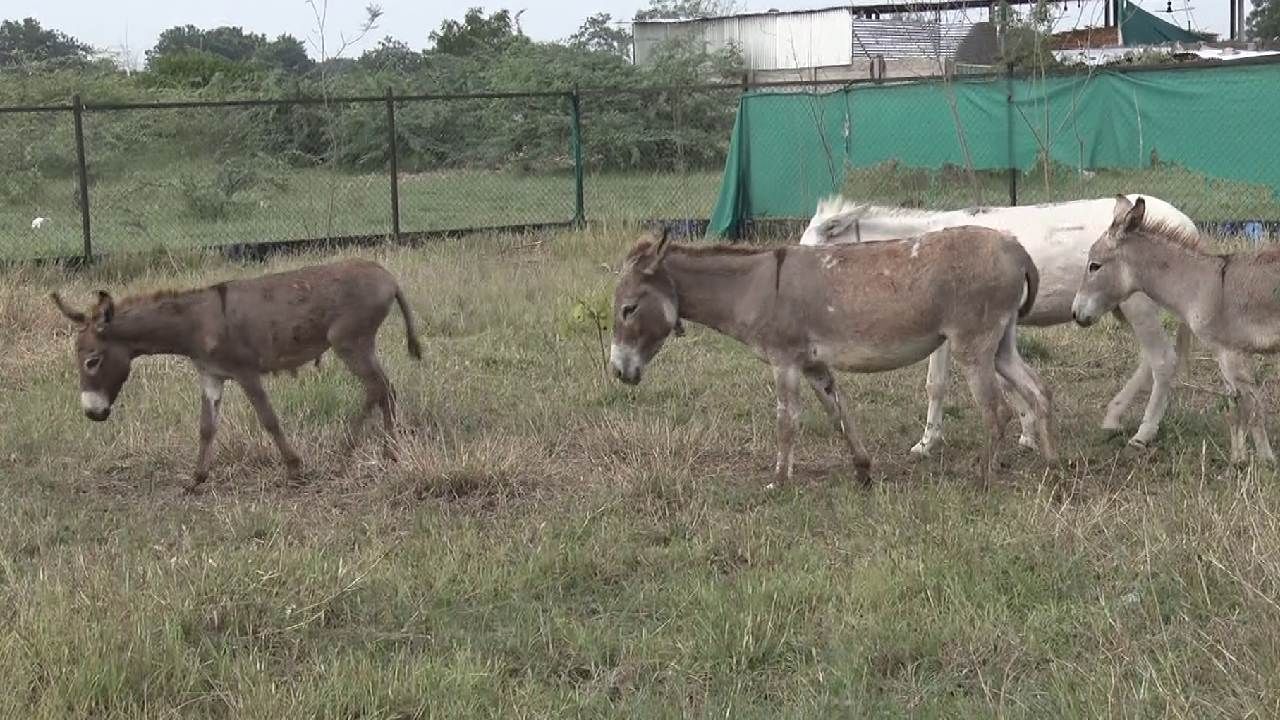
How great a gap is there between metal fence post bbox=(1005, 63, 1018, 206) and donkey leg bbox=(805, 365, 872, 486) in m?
8.76

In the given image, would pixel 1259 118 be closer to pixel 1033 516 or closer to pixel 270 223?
pixel 1033 516

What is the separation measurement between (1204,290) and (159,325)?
214 inches

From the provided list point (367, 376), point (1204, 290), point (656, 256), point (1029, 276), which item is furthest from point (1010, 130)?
point (367, 376)

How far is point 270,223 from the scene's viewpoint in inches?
787

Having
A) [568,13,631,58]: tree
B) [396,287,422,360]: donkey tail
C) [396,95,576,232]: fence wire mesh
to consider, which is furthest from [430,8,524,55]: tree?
[396,287,422,360]: donkey tail

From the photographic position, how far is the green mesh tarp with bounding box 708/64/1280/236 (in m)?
13.9

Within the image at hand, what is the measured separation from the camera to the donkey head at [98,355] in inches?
289

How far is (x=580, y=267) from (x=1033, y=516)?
352 inches

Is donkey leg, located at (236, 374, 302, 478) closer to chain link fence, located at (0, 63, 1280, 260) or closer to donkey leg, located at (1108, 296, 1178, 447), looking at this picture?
donkey leg, located at (1108, 296, 1178, 447)

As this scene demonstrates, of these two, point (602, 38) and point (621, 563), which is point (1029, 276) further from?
point (602, 38)

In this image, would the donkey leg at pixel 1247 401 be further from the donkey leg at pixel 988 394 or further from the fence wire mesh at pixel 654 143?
the fence wire mesh at pixel 654 143

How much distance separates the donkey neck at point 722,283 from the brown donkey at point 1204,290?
5.46 feet

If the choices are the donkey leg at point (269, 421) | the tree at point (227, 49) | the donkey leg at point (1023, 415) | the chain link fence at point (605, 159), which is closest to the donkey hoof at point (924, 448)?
the donkey leg at point (1023, 415)

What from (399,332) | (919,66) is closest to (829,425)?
(399,332)
